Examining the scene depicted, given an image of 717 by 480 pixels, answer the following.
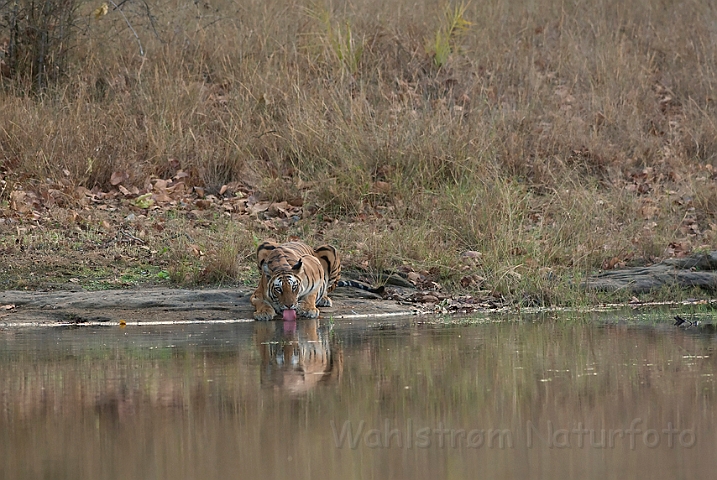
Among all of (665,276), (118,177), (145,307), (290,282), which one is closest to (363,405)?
(290,282)

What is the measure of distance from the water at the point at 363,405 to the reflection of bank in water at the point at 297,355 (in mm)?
23

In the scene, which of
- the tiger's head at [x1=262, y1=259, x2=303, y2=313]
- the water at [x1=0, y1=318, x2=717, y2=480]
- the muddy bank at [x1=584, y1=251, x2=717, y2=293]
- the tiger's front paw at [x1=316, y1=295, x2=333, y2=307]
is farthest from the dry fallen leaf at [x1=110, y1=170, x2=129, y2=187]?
the muddy bank at [x1=584, y1=251, x2=717, y2=293]

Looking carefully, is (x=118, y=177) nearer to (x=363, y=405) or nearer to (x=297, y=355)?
(x=297, y=355)

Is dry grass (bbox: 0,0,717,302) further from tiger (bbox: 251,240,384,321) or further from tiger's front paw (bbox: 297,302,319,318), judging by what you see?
tiger's front paw (bbox: 297,302,319,318)

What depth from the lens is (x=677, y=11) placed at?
23.1 m

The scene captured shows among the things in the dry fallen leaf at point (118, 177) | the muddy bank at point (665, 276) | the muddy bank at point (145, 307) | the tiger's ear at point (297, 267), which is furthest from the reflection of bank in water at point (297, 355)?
the dry fallen leaf at point (118, 177)

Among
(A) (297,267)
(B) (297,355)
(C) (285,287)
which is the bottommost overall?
(C) (285,287)

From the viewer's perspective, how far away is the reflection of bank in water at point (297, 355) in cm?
700

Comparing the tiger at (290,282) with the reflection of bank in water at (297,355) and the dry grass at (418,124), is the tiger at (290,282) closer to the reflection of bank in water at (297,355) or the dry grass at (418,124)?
the reflection of bank in water at (297,355)

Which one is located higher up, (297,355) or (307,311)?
(297,355)

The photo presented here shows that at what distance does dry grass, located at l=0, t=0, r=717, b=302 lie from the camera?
1332 cm

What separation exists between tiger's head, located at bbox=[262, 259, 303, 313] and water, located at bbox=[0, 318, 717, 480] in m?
1.15

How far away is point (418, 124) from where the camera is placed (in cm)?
1571

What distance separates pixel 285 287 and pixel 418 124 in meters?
5.73
